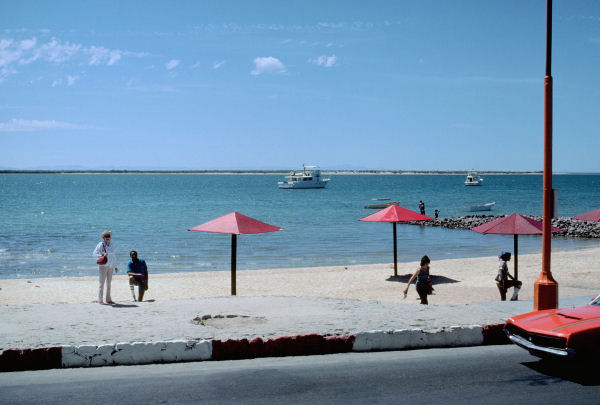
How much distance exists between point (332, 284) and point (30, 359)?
13.7m

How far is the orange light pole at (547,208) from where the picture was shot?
10148mm

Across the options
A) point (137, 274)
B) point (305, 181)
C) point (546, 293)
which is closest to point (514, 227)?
point (546, 293)

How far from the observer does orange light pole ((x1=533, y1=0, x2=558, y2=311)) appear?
10148 millimetres

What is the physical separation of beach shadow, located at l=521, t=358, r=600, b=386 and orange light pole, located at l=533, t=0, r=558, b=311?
249 centimetres

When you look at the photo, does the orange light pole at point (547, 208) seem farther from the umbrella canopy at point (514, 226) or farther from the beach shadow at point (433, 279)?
the beach shadow at point (433, 279)

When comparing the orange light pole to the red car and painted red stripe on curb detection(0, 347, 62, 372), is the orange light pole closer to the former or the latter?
the red car

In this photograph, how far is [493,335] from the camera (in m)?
8.94

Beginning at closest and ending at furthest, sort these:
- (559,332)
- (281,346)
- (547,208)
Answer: (559,332) → (281,346) → (547,208)

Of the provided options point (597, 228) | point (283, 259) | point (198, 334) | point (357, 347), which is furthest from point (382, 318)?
point (597, 228)

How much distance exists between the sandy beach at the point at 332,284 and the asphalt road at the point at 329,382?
7721 mm

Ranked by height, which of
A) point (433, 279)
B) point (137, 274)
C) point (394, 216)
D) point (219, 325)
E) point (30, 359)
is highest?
point (394, 216)

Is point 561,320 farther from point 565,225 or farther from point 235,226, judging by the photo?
point 565,225

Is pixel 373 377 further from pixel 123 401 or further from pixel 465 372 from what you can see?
pixel 123 401

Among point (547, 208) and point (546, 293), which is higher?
point (547, 208)
